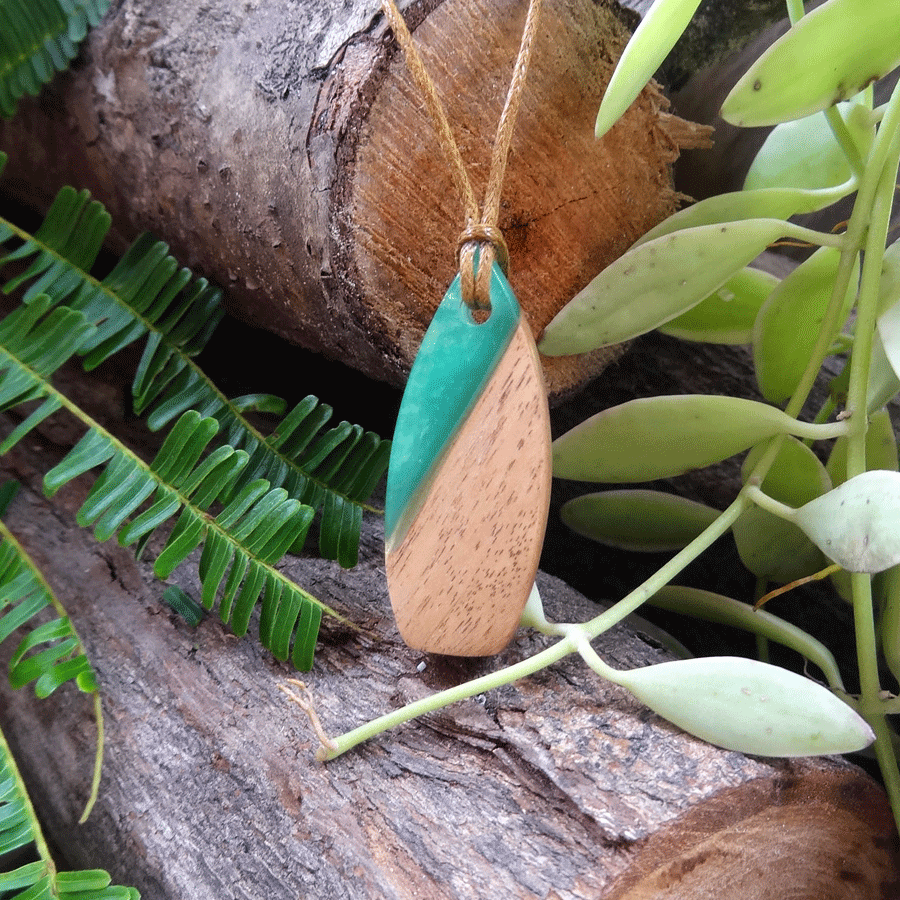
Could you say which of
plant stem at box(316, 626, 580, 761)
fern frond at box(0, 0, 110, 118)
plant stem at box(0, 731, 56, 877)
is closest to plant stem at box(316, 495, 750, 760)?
plant stem at box(316, 626, 580, 761)

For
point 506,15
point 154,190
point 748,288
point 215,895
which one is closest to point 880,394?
point 748,288

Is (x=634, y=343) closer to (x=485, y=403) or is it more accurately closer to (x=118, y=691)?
(x=485, y=403)

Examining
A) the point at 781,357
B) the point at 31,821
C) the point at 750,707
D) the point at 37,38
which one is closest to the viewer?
the point at 750,707

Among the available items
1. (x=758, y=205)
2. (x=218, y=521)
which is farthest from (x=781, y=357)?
(x=218, y=521)

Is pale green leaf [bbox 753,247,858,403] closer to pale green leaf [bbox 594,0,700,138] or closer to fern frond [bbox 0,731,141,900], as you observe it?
pale green leaf [bbox 594,0,700,138]

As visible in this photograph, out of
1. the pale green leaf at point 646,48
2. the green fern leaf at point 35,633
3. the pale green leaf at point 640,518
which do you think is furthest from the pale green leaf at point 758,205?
the green fern leaf at point 35,633

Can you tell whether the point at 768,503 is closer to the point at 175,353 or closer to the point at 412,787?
the point at 412,787

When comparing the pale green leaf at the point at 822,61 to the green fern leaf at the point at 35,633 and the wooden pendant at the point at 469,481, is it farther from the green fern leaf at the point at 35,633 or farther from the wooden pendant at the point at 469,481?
the green fern leaf at the point at 35,633

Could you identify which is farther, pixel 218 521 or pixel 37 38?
pixel 37 38
